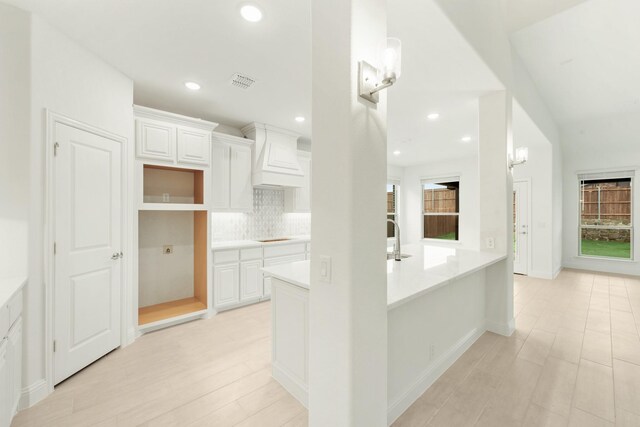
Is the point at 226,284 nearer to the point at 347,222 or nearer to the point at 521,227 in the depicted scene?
the point at 347,222

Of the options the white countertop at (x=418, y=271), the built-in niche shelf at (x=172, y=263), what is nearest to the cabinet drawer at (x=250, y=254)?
the built-in niche shelf at (x=172, y=263)

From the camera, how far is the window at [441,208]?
7.16 meters

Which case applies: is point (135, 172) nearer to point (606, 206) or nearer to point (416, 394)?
point (416, 394)

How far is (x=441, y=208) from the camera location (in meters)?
7.39

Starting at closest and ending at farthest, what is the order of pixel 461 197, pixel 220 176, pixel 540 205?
pixel 220 176
pixel 540 205
pixel 461 197

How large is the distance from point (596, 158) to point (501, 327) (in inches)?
215

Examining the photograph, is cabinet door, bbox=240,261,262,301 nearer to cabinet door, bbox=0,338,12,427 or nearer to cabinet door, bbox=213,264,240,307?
cabinet door, bbox=213,264,240,307

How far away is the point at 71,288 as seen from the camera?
7.31ft

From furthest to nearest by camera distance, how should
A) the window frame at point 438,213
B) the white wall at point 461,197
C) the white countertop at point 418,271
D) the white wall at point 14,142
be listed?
1. the window frame at point 438,213
2. the white wall at point 461,197
3. the white wall at point 14,142
4. the white countertop at point 418,271

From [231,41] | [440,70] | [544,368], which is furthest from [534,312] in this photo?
[231,41]

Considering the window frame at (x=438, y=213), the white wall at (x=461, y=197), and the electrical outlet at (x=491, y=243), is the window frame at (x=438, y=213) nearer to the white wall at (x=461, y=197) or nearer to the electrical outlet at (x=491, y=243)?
the white wall at (x=461, y=197)

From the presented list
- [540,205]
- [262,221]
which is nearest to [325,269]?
[262,221]

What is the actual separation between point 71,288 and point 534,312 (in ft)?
16.9

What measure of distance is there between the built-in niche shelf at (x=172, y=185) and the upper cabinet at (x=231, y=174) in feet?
0.81
